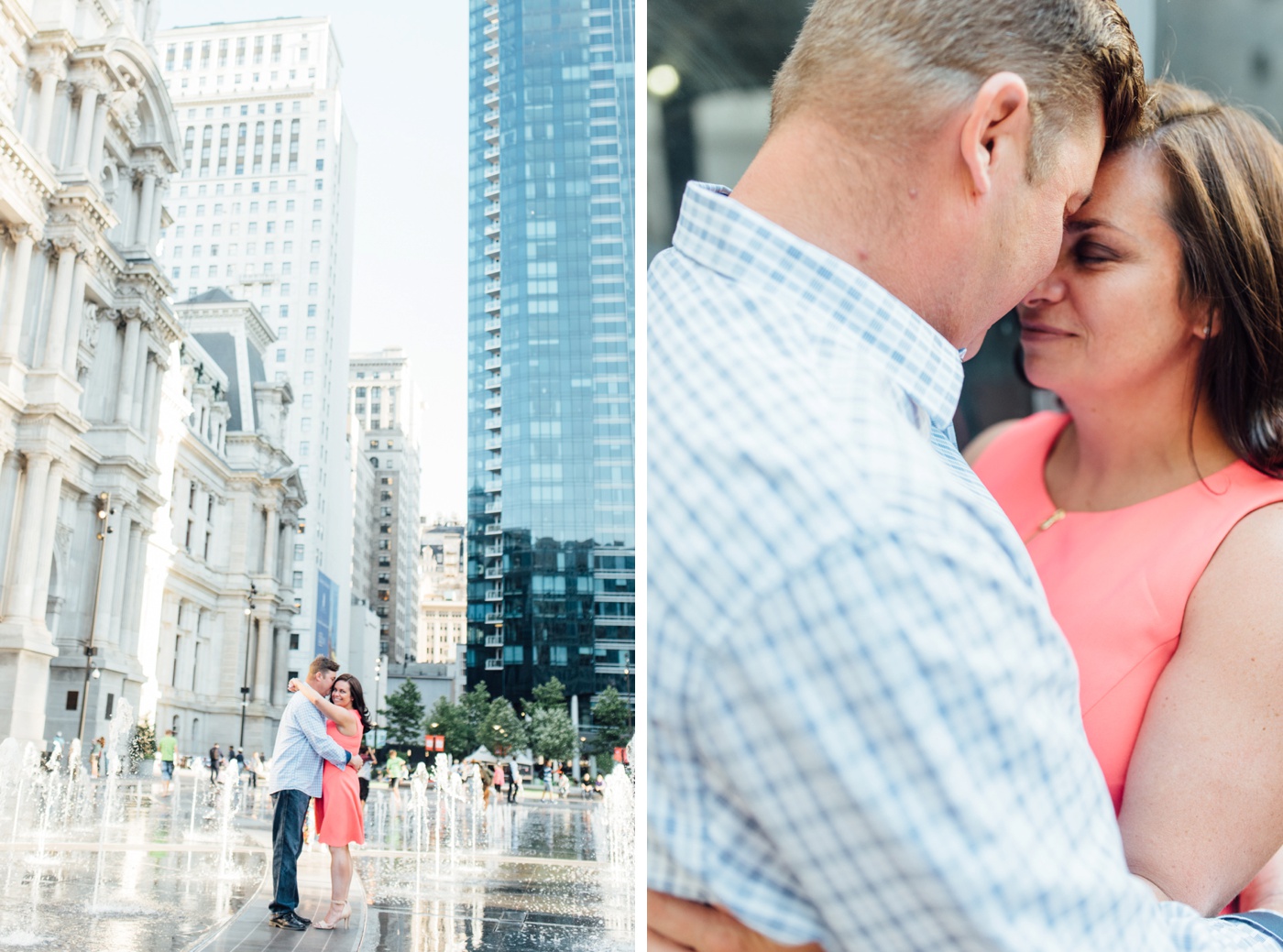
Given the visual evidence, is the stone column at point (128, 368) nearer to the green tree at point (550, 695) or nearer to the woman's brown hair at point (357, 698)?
the woman's brown hair at point (357, 698)

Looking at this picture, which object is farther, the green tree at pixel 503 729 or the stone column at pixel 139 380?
the green tree at pixel 503 729

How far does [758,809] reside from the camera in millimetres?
844

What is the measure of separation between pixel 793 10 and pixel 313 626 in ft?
9.63

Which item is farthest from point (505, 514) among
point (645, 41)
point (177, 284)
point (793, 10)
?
point (793, 10)

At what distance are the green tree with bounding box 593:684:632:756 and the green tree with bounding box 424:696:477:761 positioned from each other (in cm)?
51

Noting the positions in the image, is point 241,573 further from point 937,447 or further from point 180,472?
point 937,447

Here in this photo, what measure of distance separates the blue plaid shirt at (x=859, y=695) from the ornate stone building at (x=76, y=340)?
10.6 ft

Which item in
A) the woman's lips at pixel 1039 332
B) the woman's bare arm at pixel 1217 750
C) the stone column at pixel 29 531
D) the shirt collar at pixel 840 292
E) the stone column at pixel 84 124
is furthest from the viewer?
the stone column at pixel 84 124

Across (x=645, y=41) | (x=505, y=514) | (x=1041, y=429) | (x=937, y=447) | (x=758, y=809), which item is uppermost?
(x=645, y=41)

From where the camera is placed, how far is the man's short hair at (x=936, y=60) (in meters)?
1.12

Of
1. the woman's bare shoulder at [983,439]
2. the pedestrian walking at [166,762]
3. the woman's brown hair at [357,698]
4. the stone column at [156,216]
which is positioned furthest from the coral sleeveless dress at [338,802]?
the woman's bare shoulder at [983,439]

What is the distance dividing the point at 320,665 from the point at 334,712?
0.23 metres

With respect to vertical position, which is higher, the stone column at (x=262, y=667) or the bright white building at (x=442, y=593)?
the bright white building at (x=442, y=593)

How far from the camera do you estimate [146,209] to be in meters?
3.88
